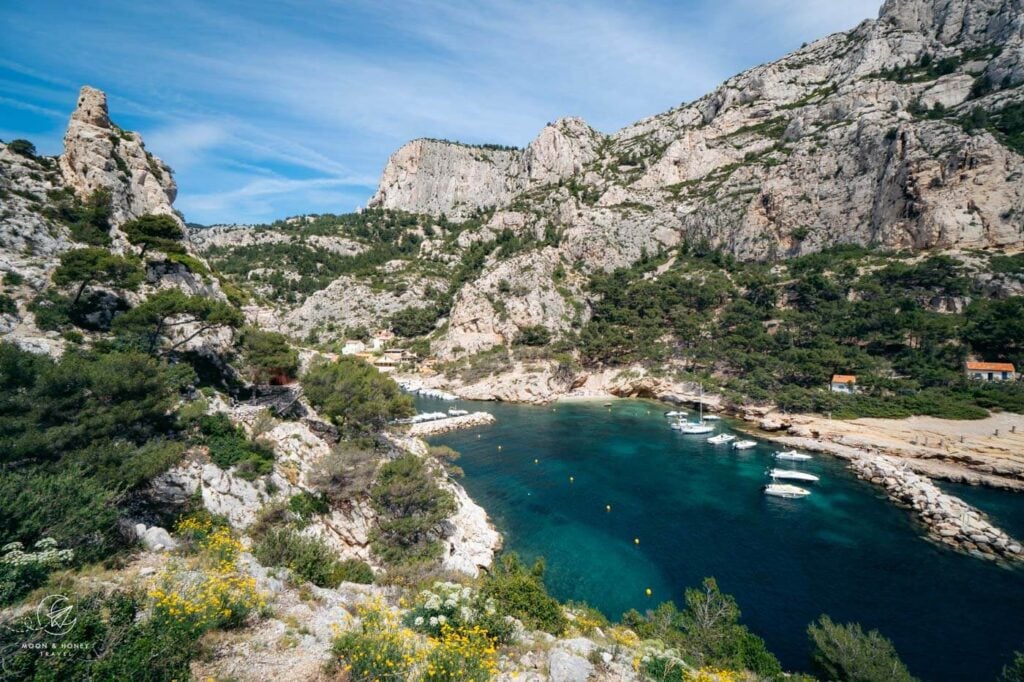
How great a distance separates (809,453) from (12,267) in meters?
61.2

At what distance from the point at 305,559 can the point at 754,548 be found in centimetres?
2467

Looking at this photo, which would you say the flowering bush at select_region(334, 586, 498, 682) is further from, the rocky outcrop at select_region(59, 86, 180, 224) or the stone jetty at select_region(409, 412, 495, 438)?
the stone jetty at select_region(409, 412, 495, 438)

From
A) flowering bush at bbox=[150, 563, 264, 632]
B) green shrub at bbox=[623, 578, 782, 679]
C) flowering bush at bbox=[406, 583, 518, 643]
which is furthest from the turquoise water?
flowering bush at bbox=[150, 563, 264, 632]

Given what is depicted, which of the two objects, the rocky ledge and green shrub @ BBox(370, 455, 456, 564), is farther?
the rocky ledge

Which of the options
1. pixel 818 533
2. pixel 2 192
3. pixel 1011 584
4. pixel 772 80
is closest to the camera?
pixel 1011 584

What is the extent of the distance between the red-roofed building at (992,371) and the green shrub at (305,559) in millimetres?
66304

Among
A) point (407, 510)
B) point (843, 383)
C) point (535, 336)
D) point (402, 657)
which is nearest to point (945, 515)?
point (843, 383)

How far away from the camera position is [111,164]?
32.0m

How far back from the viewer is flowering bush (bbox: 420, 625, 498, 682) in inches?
263

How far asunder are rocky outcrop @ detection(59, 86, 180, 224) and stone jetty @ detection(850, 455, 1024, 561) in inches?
2316

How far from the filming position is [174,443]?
15.7 meters

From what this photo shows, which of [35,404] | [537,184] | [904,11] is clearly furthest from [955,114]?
[35,404]

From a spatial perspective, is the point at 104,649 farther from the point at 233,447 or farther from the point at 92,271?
the point at 92,271

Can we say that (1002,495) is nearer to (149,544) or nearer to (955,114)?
(149,544)
